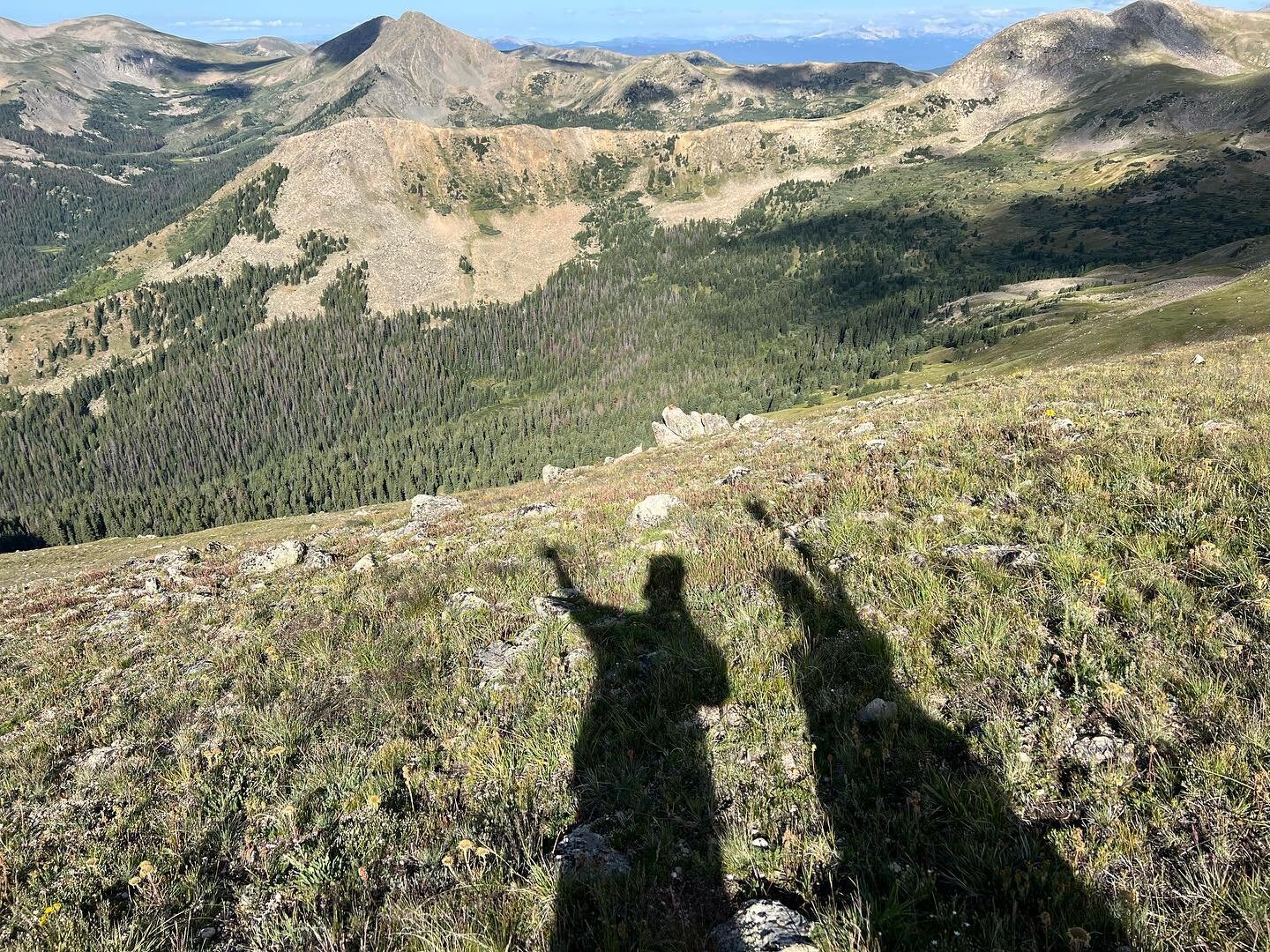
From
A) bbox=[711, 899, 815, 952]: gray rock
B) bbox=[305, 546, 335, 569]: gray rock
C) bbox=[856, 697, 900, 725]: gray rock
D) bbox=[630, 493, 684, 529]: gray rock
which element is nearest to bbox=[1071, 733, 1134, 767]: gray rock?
bbox=[856, 697, 900, 725]: gray rock

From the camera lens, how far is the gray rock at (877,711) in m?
6.08

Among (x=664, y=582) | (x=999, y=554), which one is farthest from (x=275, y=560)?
(x=999, y=554)

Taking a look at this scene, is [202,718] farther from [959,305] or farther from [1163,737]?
[959,305]

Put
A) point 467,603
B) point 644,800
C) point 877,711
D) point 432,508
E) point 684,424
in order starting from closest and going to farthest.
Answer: point 644,800
point 877,711
point 467,603
point 432,508
point 684,424

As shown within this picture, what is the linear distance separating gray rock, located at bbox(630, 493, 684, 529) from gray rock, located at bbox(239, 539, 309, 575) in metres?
12.7

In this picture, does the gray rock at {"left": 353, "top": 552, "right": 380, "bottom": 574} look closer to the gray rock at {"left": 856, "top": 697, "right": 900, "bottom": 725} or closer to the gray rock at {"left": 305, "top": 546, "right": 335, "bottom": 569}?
the gray rock at {"left": 305, "top": 546, "right": 335, "bottom": 569}

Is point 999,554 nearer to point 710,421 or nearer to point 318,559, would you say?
point 318,559

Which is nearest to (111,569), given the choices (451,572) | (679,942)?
(451,572)

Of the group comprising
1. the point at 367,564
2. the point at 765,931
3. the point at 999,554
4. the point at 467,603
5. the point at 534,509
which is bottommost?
the point at 534,509

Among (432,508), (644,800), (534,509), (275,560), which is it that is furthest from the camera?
(432,508)

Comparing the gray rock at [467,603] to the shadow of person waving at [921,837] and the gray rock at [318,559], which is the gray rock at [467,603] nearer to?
the shadow of person waving at [921,837]

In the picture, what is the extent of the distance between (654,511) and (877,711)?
9636 mm

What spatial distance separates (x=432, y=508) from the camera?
29.0m

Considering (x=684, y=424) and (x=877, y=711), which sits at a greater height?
(x=877, y=711)
